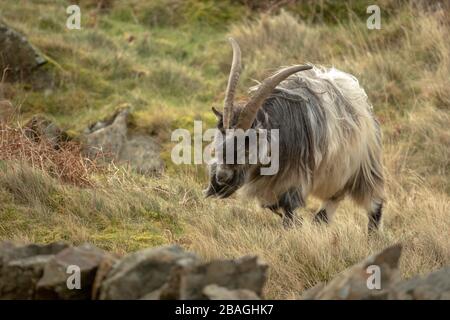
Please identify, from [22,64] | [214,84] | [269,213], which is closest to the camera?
[269,213]

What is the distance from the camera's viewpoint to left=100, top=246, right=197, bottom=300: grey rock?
373 centimetres

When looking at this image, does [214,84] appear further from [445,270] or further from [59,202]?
[445,270]

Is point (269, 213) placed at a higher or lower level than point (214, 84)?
lower

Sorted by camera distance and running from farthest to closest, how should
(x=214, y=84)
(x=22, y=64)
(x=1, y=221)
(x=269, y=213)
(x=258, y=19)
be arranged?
(x=258, y=19)
(x=214, y=84)
(x=22, y=64)
(x=269, y=213)
(x=1, y=221)

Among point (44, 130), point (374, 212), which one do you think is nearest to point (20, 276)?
point (374, 212)

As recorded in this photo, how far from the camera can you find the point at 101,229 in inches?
253

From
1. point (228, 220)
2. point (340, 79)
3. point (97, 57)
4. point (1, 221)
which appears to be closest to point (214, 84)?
point (97, 57)

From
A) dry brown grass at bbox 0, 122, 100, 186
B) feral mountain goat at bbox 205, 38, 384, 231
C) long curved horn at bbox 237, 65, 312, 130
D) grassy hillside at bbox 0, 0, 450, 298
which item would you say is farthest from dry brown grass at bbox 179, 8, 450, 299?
dry brown grass at bbox 0, 122, 100, 186

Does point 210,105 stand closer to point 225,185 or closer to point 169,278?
point 225,185

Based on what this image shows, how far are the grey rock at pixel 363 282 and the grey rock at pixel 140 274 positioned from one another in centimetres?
66

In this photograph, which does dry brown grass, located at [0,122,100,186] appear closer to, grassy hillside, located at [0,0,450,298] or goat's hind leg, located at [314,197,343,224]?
grassy hillside, located at [0,0,450,298]

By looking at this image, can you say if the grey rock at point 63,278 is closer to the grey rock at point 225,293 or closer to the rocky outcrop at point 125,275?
the rocky outcrop at point 125,275

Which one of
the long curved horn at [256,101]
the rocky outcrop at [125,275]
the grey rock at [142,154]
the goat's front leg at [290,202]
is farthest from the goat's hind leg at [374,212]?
the rocky outcrop at [125,275]

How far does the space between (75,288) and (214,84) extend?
8866 mm
